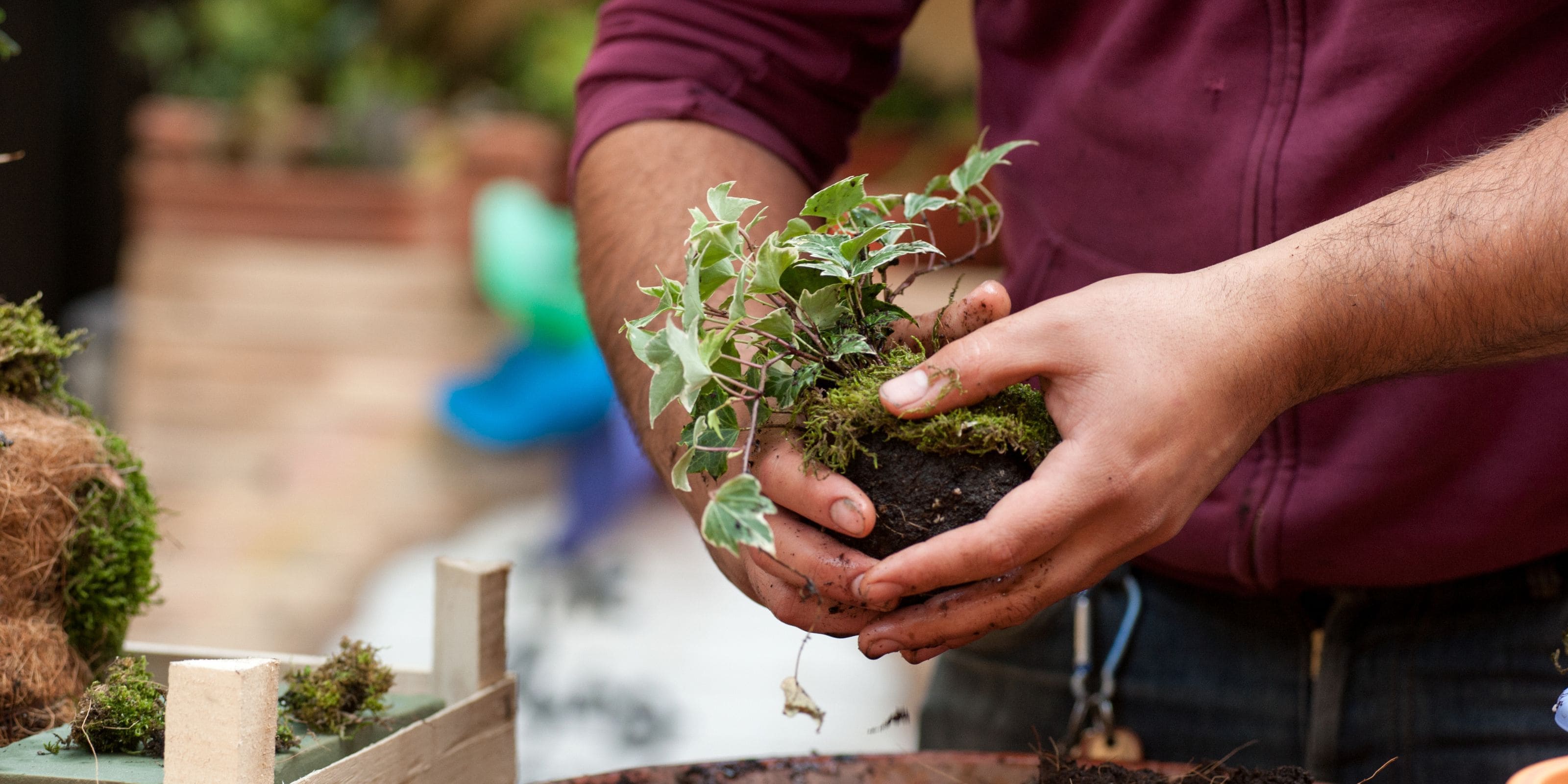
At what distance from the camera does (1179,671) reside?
56.9 inches

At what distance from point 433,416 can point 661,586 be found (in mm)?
954

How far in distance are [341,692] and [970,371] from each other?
1.90 ft

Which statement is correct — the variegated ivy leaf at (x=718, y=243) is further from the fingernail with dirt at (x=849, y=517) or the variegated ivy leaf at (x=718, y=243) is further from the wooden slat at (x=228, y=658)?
the wooden slat at (x=228, y=658)

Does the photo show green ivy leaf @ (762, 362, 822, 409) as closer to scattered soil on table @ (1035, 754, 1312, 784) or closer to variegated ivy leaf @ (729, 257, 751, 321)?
variegated ivy leaf @ (729, 257, 751, 321)

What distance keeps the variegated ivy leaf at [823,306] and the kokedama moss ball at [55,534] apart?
2.06ft

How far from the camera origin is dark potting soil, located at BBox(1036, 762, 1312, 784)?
2.98 feet

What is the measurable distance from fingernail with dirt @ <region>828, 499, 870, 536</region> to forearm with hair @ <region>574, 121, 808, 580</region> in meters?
0.28

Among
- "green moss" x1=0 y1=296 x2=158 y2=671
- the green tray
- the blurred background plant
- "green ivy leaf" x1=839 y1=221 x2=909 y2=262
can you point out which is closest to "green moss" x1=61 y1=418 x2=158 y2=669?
"green moss" x1=0 y1=296 x2=158 y2=671

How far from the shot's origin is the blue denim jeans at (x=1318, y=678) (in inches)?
49.5

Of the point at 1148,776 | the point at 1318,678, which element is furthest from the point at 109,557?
the point at 1318,678

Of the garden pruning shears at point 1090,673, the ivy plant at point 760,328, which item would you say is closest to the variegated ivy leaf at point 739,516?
the ivy plant at point 760,328

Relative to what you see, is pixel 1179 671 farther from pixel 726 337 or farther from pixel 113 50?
pixel 113 50

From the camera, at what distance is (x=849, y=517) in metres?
0.80

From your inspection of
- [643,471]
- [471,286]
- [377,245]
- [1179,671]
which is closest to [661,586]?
[643,471]
